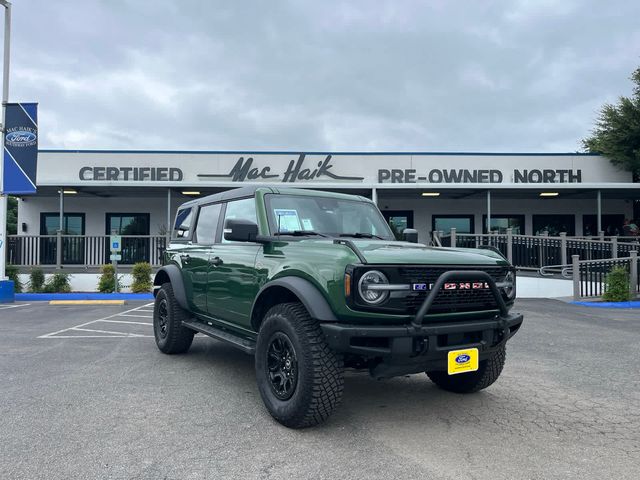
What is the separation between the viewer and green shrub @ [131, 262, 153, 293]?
1334cm

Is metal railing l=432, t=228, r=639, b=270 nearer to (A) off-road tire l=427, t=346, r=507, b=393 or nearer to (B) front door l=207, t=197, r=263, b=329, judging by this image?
(A) off-road tire l=427, t=346, r=507, b=393

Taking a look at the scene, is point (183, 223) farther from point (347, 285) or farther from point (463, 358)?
point (463, 358)

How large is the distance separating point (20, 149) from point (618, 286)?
15374mm

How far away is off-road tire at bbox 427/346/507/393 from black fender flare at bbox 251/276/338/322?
159 centimetres

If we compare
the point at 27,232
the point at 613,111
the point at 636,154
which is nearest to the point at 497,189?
the point at 636,154

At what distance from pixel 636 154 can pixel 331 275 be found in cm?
1969

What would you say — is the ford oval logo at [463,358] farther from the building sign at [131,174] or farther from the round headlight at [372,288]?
the building sign at [131,174]

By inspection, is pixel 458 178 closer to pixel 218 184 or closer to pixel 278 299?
pixel 218 184

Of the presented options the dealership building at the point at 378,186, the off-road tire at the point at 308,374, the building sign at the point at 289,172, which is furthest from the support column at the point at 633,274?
the off-road tire at the point at 308,374

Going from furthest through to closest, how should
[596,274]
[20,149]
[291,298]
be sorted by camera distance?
[596,274] < [20,149] < [291,298]

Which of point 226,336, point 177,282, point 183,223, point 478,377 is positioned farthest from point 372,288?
point 183,223

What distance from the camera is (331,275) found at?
10.8 ft

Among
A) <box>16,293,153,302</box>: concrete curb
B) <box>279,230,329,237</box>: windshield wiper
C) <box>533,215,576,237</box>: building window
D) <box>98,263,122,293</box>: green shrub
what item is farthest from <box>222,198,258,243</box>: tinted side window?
<box>533,215,576,237</box>: building window

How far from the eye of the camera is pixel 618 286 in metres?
11.6
